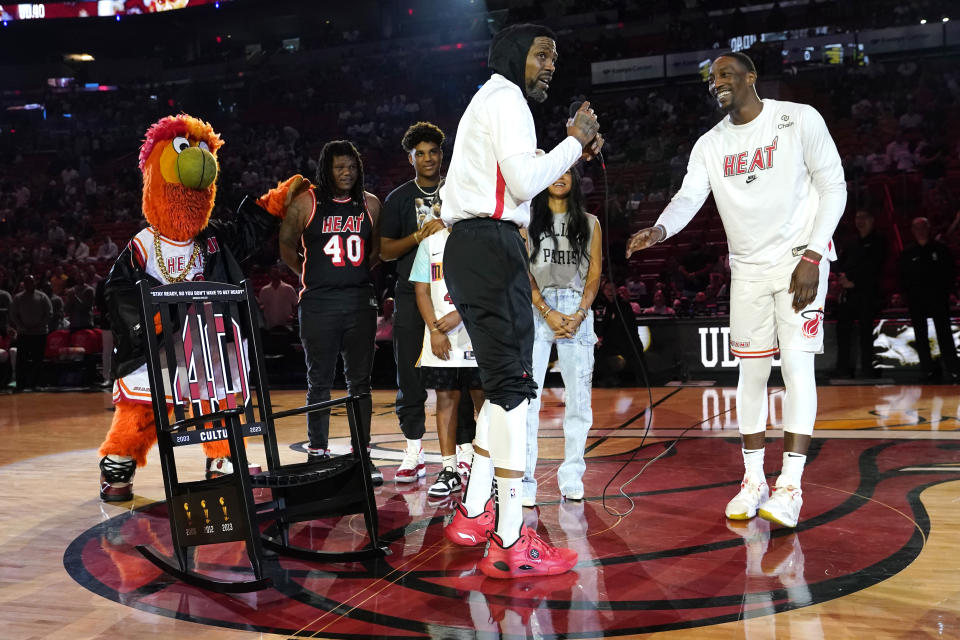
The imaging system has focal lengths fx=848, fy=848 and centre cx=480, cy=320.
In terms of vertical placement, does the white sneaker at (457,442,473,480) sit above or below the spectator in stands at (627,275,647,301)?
below

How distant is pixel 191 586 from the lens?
2.82 metres

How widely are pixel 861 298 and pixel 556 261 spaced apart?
18.8ft

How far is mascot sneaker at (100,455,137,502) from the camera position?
13.6ft

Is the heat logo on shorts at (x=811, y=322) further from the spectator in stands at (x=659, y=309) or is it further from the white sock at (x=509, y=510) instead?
the spectator in stands at (x=659, y=309)

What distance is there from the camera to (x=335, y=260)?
4.43 metres

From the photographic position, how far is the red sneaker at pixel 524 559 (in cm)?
279

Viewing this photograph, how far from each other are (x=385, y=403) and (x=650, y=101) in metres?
11.7

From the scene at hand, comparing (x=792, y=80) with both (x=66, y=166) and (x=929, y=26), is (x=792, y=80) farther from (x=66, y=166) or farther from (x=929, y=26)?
(x=66, y=166)

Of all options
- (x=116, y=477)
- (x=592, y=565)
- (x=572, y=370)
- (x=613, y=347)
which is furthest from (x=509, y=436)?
(x=613, y=347)

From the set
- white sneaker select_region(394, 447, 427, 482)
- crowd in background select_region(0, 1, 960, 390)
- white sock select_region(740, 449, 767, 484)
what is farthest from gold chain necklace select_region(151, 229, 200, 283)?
crowd in background select_region(0, 1, 960, 390)

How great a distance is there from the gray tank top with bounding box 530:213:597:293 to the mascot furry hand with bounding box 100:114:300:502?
1494 millimetres

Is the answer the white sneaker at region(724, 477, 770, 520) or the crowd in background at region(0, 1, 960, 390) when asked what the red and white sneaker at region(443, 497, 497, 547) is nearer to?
the white sneaker at region(724, 477, 770, 520)

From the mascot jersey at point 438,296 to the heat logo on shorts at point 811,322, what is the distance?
149 centimetres

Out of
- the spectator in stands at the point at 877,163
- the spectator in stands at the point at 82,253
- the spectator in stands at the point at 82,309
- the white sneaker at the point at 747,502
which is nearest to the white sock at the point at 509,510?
the white sneaker at the point at 747,502
